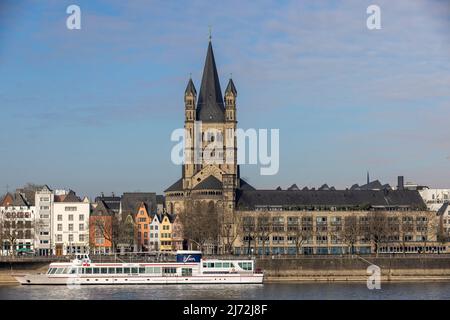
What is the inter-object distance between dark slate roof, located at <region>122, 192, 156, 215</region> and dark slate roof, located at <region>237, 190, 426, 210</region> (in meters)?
11.7

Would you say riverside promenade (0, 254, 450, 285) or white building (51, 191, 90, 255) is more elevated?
white building (51, 191, 90, 255)

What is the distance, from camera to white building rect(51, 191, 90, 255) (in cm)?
9262

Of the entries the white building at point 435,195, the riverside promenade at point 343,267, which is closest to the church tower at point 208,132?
the white building at point 435,195

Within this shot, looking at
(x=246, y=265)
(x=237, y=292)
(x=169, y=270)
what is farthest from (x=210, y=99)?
(x=237, y=292)

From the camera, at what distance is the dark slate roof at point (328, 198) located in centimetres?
9344

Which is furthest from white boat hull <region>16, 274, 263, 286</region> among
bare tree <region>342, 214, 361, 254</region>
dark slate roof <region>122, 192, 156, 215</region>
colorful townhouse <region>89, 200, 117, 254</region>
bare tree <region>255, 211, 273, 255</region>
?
dark slate roof <region>122, 192, 156, 215</region>

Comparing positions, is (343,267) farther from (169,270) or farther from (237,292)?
(237,292)

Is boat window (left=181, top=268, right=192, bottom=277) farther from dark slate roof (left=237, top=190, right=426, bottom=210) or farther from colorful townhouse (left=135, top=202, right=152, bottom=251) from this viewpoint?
colorful townhouse (left=135, top=202, right=152, bottom=251)

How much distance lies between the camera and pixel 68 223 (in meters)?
93.2

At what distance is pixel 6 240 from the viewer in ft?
282

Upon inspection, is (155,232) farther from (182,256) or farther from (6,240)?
(182,256)

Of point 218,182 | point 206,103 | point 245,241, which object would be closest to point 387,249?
point 245,241

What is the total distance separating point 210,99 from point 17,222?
87.0 ft
